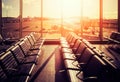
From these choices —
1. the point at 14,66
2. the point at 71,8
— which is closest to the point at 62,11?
the point at 71,8

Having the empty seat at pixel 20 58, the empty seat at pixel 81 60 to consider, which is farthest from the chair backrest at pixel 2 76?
the empty seat at pixel 81 60

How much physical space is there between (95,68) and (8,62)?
1710mm

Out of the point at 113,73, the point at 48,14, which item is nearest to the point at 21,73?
the point at 113,73

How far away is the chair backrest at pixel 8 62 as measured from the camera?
14.5ft

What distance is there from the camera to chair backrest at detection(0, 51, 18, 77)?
4.43 m

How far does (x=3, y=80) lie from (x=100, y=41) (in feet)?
32.2

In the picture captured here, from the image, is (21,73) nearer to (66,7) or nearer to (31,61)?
(31,61)

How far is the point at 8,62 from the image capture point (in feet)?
15.6

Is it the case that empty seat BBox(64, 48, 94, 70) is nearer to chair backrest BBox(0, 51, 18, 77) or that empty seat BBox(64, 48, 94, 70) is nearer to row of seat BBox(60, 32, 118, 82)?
row of seat BBox(60, 32, 118, 82)

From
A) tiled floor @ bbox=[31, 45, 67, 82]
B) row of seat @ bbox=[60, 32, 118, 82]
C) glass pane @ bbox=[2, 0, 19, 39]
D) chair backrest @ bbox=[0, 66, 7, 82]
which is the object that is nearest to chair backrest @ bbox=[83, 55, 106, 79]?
row of seat @ bbox=[60, 32, 118, 82]

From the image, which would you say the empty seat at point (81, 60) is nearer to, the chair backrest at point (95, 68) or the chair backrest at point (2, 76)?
the chair backrest at point (95, 68)

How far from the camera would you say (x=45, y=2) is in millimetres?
13445

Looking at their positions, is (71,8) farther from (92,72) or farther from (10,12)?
(92,72)

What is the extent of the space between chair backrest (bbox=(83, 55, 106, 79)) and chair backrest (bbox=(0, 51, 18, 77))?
1430 mm
